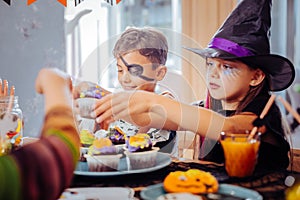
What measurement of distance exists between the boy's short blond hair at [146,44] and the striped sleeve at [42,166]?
288 millimetres

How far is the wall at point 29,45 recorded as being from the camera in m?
0.99

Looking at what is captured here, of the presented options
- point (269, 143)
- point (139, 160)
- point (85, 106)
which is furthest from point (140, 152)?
point (269, 143)

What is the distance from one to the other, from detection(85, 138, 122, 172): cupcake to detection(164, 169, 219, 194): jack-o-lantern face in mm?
130

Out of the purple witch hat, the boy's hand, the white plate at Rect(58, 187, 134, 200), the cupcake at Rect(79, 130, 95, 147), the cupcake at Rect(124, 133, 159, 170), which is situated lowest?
the white plate at Rect(58, 187, 134, 200)

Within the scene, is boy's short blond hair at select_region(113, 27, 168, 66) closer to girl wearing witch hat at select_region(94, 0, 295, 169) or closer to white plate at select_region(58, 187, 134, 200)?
girl wearing witch hat at select_region(94, 0, 295, 169)

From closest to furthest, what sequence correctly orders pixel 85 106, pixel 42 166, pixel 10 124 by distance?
pixel 42 166
pixel 85 106
pixel 10 124

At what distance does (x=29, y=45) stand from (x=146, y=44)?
0.50 metres

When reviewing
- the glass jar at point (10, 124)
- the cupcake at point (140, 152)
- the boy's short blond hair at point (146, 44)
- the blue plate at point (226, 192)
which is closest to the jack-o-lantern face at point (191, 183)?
the blue plate at point (226, 192)

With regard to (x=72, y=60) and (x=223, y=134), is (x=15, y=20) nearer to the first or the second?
(x=72, y=60)

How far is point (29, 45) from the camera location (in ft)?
3.74

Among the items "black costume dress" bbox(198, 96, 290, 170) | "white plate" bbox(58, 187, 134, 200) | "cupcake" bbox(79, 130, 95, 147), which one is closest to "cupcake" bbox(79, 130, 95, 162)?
"cupcake" bbox(79, 130, 95, 147)

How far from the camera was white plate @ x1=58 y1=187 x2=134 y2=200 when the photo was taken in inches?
24.7

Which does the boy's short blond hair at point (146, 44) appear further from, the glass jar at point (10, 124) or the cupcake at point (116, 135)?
the glass jar at point (10, 124)

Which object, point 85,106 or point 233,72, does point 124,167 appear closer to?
point 85,106
